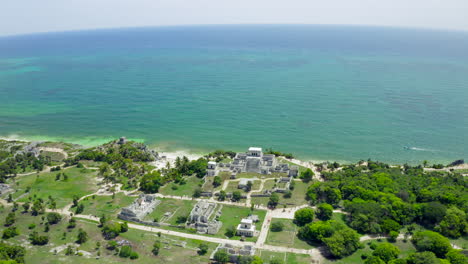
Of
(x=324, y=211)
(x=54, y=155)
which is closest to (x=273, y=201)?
(x=324, y=211)

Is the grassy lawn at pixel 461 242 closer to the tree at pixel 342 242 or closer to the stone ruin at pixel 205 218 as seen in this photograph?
the tree at pixel 342 242

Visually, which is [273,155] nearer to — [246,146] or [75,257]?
[246,146]

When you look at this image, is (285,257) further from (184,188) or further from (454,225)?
(184,188)

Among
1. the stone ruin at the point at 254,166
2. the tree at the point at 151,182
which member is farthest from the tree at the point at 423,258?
the tree at the point at 151,182

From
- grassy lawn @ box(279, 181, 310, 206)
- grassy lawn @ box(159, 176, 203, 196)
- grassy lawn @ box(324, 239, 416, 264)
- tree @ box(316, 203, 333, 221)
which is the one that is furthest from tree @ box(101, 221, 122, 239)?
tree @ box(316, 203, 333, 221)

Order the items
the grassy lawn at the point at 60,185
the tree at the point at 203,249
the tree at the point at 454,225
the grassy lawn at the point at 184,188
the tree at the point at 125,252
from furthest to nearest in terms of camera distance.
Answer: the grassy lawn at the point at 184,188 → the grassy lawn at the point at 60,185 → the tree at the point at 454,225 → the tree at the point at 203,249 → the tree at the point at 125,252

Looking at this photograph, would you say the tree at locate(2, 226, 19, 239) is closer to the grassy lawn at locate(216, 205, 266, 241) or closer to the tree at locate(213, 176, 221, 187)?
the grassy lawn at locate(216, 205, 266, 241)

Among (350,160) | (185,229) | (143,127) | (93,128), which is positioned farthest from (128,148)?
(350,160)
